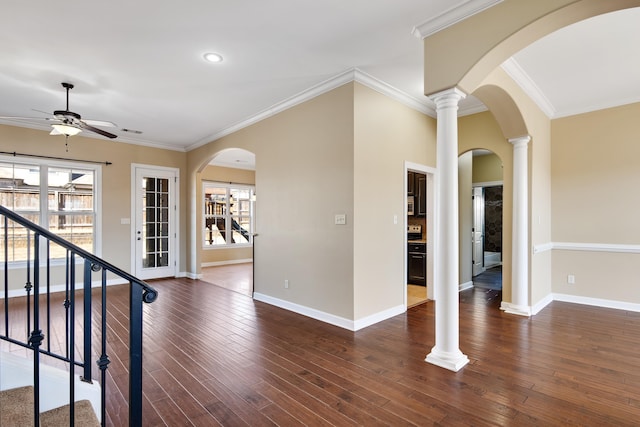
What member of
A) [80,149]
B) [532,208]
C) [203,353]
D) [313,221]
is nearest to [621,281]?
[532,208]

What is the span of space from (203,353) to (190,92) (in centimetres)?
319

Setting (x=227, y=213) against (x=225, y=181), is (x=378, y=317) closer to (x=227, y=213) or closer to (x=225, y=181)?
(x=227, y=213)

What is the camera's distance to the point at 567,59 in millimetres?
3328

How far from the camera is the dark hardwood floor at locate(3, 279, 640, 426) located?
6.91 ft

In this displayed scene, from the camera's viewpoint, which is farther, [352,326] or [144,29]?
[352,326]

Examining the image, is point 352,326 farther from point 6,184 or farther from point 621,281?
point 6,184

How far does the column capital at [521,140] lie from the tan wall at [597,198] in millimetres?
1157

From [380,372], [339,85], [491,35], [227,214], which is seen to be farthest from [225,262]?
[491,35]

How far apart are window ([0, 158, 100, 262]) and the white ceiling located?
1067 mm

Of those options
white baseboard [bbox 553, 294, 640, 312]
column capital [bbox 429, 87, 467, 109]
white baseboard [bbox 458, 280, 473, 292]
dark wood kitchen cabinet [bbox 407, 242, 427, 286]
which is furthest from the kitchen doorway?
column capital [bbox 429, 87, 467, 109]

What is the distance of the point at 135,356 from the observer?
148cm

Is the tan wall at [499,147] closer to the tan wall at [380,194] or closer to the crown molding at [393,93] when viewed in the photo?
the crown molding at [393,93]

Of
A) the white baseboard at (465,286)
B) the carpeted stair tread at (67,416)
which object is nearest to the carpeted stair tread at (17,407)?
the carpeted stair tread at (67,416)

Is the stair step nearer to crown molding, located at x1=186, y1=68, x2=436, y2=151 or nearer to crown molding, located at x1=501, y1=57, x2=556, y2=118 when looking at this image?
crown molding, located at x1=186, y1=68, x2=436, y2=151
